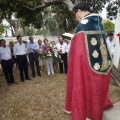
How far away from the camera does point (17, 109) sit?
16.9 ft

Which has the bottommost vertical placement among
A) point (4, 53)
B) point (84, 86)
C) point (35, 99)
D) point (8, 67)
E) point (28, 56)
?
point (35, 99)

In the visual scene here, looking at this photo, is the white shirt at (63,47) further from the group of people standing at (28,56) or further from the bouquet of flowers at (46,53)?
the bouquet of flowers at (46,53)

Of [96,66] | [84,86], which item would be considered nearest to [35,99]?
[84,86]

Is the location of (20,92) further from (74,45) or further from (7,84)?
(74,45)

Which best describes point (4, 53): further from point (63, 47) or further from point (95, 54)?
point (95, 54)

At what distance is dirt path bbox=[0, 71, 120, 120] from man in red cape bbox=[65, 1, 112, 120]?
1.28 metres

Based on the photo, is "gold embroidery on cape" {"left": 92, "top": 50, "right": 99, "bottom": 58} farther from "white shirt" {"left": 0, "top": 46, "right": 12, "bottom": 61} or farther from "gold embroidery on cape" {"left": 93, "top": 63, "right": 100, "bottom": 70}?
"white shirt" {"left": 0, "top": 46, "right": 12, "bottom": 61}

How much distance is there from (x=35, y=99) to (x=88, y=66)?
298 centimetres

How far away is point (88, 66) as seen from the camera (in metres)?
3.22

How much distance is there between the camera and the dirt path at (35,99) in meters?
4.75

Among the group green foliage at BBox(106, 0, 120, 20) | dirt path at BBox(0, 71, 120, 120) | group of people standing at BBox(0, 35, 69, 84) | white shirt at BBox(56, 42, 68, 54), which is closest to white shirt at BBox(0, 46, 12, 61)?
group of people standing at BBox(0, 35, 69, 84)

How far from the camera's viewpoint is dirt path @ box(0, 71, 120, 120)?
4.75m

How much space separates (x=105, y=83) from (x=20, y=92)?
3884 mm

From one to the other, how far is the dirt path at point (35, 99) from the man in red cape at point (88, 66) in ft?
4.19
